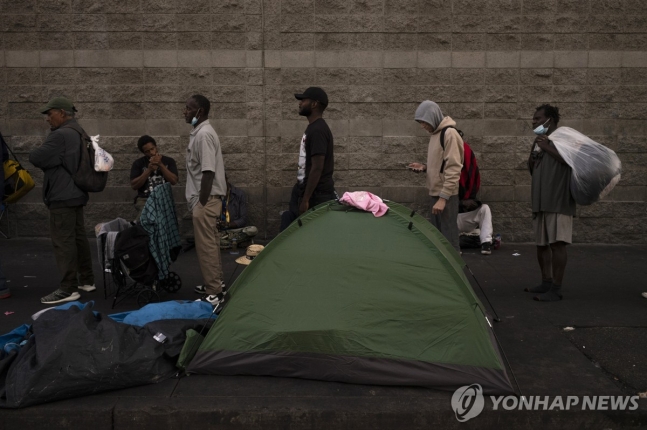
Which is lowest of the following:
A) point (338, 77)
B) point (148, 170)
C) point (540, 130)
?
point (148, 170)

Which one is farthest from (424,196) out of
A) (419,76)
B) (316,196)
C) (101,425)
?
(101,425)

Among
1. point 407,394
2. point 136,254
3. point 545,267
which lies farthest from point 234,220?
point 407,394

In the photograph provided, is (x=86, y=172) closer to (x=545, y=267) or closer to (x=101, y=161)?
(x=101, y=161)

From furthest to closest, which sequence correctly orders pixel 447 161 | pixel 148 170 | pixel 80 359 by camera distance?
pixel 148 170 → pixel 447 161 → pixel 80 359

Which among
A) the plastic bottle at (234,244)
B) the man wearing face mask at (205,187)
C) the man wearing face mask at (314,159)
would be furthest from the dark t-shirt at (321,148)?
the plastic bottle at (234,244)

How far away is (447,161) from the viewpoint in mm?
7336

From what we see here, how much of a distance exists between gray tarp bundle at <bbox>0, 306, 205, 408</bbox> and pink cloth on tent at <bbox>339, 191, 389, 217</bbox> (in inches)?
67.5

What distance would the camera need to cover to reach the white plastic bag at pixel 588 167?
675 cm

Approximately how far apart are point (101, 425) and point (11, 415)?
59 cm

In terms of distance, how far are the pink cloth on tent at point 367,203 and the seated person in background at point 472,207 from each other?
398cm

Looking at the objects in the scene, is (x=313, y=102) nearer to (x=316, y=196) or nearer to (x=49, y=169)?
(x=316, y=196)

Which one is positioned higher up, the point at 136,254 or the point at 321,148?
the point at 321,148

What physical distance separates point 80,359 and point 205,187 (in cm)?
246

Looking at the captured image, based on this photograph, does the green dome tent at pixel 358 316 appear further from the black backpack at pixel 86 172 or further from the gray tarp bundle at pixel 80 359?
the black backpack at pixel 86 172
